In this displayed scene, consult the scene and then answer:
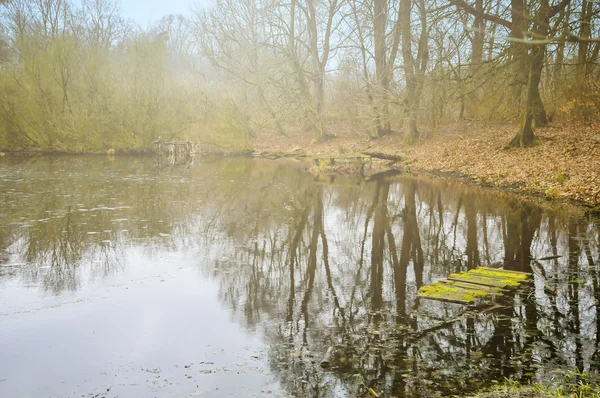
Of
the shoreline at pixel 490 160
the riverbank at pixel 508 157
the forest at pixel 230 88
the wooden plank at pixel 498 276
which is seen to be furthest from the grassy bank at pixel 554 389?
the forest at pixel 230 88

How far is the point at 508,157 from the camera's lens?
18859mm

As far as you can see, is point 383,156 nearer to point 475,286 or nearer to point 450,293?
point 475,286

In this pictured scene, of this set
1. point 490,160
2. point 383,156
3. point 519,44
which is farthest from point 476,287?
point 383,156

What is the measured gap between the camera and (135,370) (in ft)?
16.8

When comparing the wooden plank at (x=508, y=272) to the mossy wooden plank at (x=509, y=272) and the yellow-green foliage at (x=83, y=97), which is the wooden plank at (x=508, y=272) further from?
the yellow-green foliage at (x=83, y=97)

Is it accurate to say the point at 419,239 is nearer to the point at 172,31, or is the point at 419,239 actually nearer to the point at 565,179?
the point at 565,179

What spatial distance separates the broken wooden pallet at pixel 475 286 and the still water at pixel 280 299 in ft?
0.85

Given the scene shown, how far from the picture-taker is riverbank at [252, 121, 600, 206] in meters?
14.8

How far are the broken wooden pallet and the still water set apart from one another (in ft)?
0.85

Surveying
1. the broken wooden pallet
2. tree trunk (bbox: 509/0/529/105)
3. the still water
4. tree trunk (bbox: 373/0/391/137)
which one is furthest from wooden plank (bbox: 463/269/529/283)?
tree trunk (bbox: 373/0/391/137)

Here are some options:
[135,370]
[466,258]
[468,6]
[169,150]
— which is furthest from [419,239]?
[169,150]

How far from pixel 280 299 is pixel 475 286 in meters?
2.61

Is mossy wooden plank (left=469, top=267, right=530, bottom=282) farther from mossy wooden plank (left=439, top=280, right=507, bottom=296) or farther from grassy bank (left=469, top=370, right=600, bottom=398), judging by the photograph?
grassy bank (left=469, top=370, right=600, bottom=398)

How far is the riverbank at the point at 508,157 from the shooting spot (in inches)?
582
